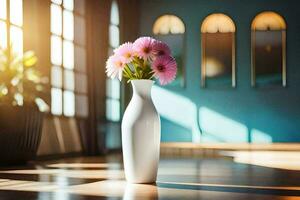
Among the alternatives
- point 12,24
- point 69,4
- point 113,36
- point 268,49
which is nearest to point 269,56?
point 268,49

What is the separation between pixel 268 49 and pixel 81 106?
3.71 meters

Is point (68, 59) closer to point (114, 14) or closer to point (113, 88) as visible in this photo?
point (113, 88)

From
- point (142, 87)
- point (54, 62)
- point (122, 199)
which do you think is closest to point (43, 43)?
point (54, 62)

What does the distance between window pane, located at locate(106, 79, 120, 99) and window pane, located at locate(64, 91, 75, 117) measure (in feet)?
3.56

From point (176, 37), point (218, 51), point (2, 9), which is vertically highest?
point (176, 37)

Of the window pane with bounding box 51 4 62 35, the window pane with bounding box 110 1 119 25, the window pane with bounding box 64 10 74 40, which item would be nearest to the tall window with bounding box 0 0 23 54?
the window pane with bounding box 51 4 62 35

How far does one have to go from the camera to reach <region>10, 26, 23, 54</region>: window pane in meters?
5.05

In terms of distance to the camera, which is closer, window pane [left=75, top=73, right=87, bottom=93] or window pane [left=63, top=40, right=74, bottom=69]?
window pane [left=63, top=40, right=74, bottom=69]

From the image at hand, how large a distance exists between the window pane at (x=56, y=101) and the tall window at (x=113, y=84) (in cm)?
149

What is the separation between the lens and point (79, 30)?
261 inches

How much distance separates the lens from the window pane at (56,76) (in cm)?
588

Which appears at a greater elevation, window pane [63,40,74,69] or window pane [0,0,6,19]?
window pane [0,0,6,19]

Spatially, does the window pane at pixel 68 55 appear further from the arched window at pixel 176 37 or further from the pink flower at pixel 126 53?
the pink flower at pixel 126 53

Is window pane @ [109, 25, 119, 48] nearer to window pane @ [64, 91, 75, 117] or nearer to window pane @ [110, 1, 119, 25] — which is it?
window pane @ [110, 1, 119, 25]
